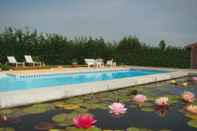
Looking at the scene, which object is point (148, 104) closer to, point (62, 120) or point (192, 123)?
point (192, 123)

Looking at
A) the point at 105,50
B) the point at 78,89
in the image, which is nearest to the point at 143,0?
the point at 105,50

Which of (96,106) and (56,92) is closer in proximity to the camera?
(96,106)

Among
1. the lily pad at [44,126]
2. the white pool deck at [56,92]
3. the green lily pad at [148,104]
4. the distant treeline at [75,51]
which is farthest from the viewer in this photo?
the distant treeline at [75,51]

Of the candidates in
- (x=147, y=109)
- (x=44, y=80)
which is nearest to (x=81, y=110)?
(x=147, y=109)

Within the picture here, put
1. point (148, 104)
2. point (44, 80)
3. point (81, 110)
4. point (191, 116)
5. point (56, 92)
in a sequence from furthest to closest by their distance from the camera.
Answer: point (44, 80) < point (56, 92) < point (148, 104) < point (81, 110) < point (191, 116)

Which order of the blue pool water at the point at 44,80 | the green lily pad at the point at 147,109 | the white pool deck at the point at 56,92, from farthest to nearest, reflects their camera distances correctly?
the blue pool water at the point at 44,80
the white pool deck at the point at 56,92
the green lily pad at the point at 147,109

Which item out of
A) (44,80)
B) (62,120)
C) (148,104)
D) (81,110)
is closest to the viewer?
(62,120)

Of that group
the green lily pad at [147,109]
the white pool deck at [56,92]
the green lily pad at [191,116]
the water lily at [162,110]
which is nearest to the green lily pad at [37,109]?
the white pool deck at [56,92]

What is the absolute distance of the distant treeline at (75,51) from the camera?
16312 mm

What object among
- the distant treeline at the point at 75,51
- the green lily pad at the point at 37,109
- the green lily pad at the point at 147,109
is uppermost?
the distant treeline at the point at 75,51

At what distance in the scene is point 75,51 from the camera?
59.9ft

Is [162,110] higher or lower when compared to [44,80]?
higher

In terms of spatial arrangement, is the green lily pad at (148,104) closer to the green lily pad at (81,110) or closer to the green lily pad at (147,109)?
the green lily pad at (147,109)

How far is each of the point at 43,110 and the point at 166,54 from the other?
15195 millimetres
